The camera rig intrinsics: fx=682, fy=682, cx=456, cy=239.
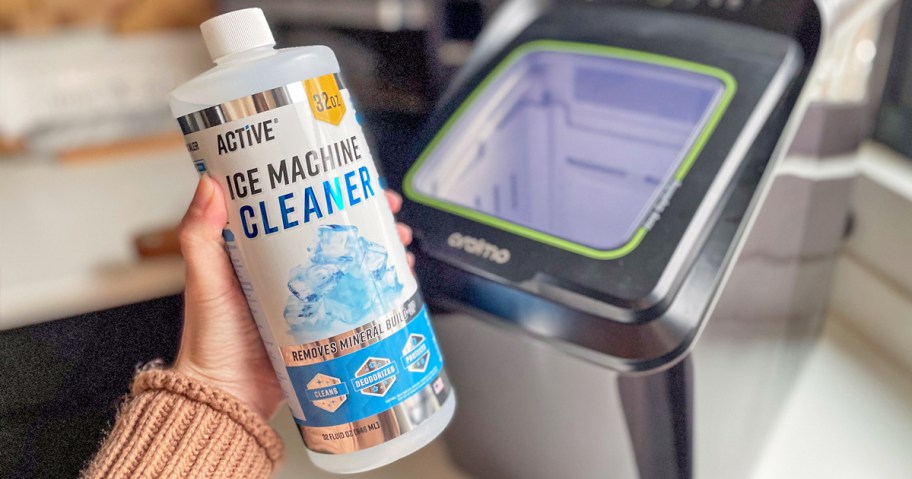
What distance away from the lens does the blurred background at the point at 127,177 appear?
0.53 m

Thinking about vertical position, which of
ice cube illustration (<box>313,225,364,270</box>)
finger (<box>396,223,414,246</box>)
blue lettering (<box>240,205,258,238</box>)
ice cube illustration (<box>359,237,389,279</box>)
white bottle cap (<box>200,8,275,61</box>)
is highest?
white bottle cap (<box>200,8,275,61</box>)

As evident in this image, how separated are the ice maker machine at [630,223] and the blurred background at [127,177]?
83 millimetres

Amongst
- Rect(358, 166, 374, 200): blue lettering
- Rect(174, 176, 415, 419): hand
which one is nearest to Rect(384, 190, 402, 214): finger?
Rect(174, 176, 415, 419): hand

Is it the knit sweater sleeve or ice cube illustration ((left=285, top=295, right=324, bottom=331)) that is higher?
ice cube illustration ((left=285, top=295, right=324, bottom=331))

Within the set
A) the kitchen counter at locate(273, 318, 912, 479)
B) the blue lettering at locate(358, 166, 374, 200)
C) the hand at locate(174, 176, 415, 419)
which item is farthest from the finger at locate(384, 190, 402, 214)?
the kitchen counter at locate(273, 318, 912, 479)

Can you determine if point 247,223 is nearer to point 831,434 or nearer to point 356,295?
point 356,295

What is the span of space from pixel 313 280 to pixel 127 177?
723 millimetres

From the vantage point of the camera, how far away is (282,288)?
0.41 metres

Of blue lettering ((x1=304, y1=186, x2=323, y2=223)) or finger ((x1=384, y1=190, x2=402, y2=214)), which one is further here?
finger ((x1=384, y1=190, x2=402, y2=214))

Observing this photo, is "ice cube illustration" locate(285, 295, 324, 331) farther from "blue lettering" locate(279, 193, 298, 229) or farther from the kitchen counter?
the kitchen counter

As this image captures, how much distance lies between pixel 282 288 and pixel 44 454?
27 centimetres

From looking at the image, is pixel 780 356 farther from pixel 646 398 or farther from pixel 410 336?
pixel 410 336

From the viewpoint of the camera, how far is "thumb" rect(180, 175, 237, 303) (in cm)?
40

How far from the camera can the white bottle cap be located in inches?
16.0
